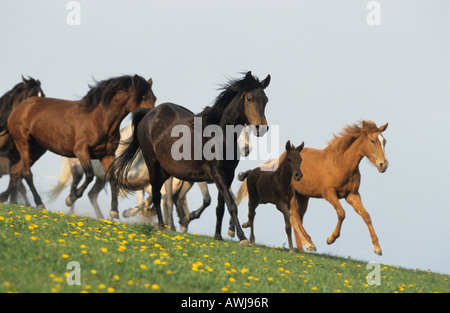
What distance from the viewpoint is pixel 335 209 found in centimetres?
1504

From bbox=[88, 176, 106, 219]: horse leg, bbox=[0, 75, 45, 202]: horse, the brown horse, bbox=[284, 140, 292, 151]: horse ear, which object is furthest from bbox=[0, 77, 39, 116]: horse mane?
bbox=[284, 140, 292, 151]: horse ear

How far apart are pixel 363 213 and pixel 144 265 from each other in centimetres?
865

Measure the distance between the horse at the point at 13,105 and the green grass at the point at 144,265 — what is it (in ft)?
20.2

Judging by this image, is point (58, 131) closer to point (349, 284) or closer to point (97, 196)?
point (97, 196)

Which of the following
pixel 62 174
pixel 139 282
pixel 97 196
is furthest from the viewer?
pixel 62 174

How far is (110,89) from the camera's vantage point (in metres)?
14.3

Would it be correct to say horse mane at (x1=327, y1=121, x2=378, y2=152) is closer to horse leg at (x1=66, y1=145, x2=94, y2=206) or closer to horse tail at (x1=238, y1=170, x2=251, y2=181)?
horse tail at (x1=238, y1=170, x2=251, y2=181)

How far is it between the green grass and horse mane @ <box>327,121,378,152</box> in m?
4.59

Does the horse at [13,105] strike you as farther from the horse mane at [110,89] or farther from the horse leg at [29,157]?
the horse mane at [110,89]

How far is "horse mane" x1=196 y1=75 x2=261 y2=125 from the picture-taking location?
36.6 ft
